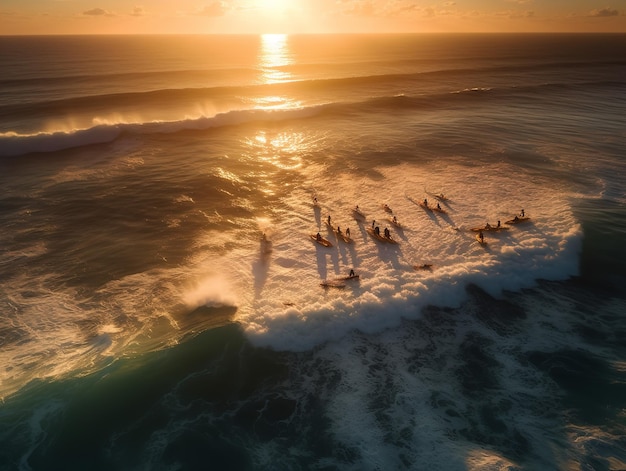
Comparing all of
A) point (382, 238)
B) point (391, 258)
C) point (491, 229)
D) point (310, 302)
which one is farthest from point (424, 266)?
point (310, 302)

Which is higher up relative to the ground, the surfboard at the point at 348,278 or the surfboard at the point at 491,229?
the surfboard at the point at 491,229

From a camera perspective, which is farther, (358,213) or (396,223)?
(358,213)

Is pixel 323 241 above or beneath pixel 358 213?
beneath

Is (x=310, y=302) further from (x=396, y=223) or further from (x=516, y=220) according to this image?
(x=516, y=220)

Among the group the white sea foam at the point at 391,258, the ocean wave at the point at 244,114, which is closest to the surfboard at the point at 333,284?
the white sea foam at the point at 391,258

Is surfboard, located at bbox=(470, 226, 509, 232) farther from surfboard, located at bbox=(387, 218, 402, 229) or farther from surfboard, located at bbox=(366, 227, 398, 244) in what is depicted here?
surfboard, located at bbox=(366, 227, 398, 244)

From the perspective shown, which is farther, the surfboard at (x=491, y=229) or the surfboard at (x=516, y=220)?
the surfboard at (x=516, y=220)

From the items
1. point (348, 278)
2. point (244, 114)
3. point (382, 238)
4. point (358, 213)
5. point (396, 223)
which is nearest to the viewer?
point (348, 278)

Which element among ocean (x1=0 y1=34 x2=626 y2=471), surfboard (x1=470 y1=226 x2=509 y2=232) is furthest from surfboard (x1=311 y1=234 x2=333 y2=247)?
surfboard (x1=470 y1=226 x2=509 y2=232)

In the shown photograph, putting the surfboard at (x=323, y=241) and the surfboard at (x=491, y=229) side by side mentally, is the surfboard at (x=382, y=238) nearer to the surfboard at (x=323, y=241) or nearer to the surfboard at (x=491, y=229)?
the surfboard at (x=323, y=241)
